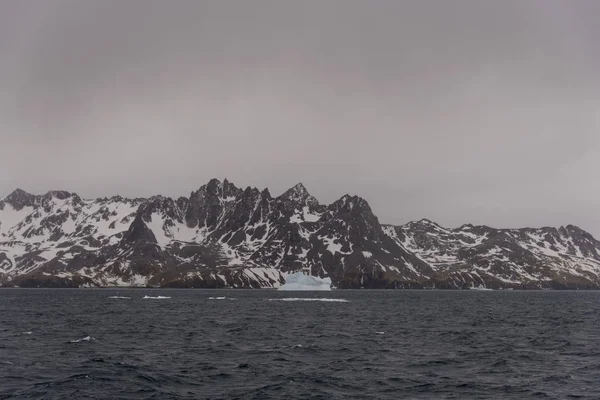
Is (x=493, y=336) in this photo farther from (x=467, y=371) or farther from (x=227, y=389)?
(x=227, y=389)

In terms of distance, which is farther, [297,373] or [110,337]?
[110,337]

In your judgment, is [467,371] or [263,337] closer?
[467,371]

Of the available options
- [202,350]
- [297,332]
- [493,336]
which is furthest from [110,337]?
[493,336]

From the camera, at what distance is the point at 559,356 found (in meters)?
72.7

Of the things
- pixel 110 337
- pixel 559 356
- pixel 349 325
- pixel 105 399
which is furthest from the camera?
pixel 349 325

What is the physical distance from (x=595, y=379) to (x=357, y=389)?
2272 centimetres

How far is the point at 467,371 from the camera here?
61344mm

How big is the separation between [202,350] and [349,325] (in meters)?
47.3

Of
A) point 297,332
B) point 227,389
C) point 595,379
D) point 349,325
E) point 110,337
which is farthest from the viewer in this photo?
point 349,325

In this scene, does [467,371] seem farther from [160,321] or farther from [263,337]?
[160,321]

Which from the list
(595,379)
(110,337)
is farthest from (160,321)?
(595,379)

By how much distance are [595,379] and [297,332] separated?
53.4 metres

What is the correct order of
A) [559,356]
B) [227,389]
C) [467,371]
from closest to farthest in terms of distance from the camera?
[227,389] → [467,371] → [559,356]

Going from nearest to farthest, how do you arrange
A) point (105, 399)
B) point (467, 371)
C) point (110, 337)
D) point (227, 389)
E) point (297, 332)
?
point (105, 399), point (227, 389), point (467, 371), point (110, 337), point (297, 332)
